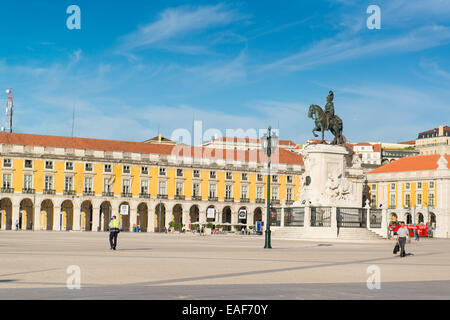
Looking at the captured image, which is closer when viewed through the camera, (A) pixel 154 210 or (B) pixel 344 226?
(B) pixel 344 226

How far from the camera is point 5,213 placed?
3268 inches

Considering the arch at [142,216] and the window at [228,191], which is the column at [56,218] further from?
the window at [228,191]

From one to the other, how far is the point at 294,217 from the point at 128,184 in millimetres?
47329

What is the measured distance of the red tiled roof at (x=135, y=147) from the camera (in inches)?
3351

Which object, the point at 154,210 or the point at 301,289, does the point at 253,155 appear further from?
the point at 301,289

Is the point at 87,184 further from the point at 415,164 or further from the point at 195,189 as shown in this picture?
the point at 415,164

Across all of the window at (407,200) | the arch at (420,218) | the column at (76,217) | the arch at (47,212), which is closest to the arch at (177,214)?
the column at (76,217)

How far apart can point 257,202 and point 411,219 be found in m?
19.7

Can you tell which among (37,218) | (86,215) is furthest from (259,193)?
(37,218)

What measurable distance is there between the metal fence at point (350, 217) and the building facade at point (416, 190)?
134 feet

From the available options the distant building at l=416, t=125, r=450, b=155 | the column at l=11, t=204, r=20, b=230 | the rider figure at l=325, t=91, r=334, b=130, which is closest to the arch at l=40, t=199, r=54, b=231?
the column at l=11, t=204, r=20, b=230

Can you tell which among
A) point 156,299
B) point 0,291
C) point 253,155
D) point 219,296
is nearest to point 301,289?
point 219,296

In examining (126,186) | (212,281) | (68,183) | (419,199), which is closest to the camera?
(212,281)

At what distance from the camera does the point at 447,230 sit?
277ft
